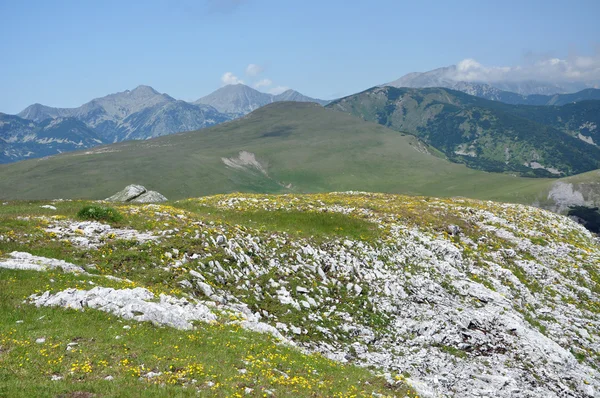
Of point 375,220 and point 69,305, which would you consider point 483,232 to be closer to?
point 375,220

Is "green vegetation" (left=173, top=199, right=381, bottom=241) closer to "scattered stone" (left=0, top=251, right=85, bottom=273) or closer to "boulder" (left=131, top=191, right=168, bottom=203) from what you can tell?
"scattered stone" (left=0, top=251, right=85, bottom=273)

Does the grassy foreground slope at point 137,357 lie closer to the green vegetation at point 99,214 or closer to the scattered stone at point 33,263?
the scattered stone at point 33,263

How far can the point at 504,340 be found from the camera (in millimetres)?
25875

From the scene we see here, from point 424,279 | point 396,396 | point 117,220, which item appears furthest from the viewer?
point 424,279

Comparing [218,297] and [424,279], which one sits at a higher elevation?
[218,297]

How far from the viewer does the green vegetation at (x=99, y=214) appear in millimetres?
29562

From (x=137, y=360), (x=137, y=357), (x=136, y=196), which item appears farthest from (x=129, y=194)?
(x=137, y=360)

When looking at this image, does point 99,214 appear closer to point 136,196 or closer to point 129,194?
point 136,196

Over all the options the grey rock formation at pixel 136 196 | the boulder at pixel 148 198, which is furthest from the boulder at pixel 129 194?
the boulder at pixel 148 198

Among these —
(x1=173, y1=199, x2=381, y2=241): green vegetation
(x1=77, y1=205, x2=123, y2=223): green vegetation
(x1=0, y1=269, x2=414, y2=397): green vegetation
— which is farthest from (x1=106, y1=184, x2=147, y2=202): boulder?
(x1=0, y1=269, x2=414, y2=397): green vegetation

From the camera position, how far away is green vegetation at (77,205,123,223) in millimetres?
29562

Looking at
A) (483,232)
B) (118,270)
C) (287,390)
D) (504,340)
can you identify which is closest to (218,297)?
(118,270)

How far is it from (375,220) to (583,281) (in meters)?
20.4

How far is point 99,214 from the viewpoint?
98.0 feet
